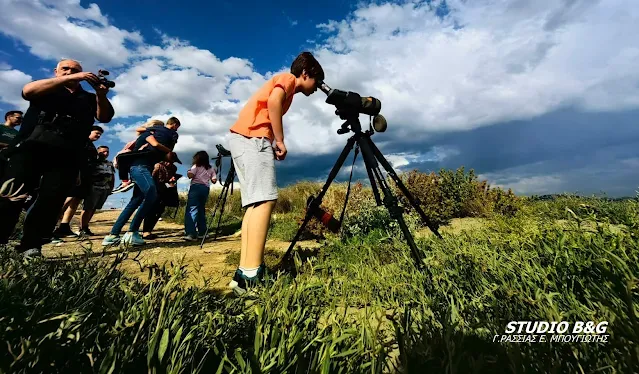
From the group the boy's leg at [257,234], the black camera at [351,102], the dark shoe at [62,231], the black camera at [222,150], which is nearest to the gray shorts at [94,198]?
the dark shoe at [62,231]

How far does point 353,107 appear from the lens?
326cm

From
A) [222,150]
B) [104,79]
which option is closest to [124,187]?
[222,150]

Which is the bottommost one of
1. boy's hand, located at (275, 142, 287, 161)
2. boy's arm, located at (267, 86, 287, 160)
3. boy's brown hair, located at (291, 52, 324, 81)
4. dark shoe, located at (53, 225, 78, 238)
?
dark shoe, located at (53, 225, 78, 238)

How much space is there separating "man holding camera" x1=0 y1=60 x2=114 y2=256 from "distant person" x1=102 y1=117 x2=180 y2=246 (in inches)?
74.2

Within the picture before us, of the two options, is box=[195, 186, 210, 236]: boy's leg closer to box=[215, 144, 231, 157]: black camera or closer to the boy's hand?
box=[215, 144, 231, 157]: black camera

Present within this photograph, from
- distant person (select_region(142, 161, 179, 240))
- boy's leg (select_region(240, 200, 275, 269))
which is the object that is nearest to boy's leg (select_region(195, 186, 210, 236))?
distant person (select_region(142, 161, 179, 240))

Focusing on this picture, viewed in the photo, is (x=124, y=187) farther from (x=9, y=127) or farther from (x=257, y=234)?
(x=257, y=234)

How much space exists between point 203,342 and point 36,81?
358 cm

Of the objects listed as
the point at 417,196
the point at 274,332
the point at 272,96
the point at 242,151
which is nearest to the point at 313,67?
the point at 272,96

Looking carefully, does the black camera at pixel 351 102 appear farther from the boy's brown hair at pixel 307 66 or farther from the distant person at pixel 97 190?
the distant person at pixel 97 190

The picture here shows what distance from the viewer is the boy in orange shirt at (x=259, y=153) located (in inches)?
114

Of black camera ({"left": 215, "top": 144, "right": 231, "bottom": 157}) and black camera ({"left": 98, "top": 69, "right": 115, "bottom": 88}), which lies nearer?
black camera ({"left": 98, "top": 69, "right": 115, "bottom": 88})

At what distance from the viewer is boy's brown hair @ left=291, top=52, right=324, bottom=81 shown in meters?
3.34

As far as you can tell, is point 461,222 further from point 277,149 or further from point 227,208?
point 227,208
